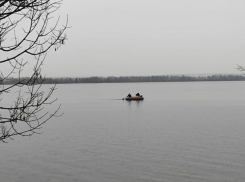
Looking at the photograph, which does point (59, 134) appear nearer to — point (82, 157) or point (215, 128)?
point (82, 157)

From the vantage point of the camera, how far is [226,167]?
54.6 feet

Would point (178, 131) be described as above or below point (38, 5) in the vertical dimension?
below

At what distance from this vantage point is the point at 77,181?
49.4 feet

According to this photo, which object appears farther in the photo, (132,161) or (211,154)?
(211,154)

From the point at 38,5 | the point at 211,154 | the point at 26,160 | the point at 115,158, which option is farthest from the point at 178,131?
the point at 38,5

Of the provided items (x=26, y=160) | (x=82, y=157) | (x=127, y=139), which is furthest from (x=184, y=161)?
(x=26, y=160)

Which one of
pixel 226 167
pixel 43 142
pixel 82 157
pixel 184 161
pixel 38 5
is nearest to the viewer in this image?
pixel 38 5

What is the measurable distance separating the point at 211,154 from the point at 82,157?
24.8 feet

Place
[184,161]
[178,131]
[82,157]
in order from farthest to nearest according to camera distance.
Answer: [178,131] < [82,157] < [184,161]

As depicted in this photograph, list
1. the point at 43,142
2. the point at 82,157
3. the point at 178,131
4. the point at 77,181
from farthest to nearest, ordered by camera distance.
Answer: the point at 178,131, the point at 43,142, the point at 82,157, the point at 77,181

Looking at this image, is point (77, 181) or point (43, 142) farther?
point (43, 142)

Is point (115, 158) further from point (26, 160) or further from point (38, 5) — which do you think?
point (38, 5)

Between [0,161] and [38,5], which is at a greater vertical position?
[38,5]

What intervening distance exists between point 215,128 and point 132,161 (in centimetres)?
1383
